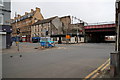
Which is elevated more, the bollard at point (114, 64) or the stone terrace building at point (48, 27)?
the stone terrace building at point (48, 27)

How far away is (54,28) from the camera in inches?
2005

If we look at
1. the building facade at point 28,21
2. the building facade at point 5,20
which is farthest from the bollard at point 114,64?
the building facade at point 28,21

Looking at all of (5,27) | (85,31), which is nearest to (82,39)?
(85,31)

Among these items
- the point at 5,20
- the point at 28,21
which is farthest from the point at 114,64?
the point at 28,21

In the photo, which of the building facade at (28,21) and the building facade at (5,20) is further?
the building facade at (28,21)

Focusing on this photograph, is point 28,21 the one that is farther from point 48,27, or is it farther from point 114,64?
point 114,64

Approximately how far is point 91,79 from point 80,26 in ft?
131

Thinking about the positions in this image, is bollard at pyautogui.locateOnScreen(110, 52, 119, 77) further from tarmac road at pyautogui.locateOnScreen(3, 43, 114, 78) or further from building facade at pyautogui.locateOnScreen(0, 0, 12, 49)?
building facade at pyautogui.locateOnScreen(0, 0, 12, 49)

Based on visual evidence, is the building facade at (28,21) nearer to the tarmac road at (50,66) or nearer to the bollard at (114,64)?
the tarmac road at (50,66)

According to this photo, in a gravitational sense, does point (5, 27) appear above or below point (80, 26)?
below

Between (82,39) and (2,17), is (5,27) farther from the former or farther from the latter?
(82,39)

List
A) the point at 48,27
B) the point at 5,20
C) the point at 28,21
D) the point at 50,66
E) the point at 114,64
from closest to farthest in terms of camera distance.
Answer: the point at 114,64 < the point at 50,66 < the point at 5,20 < the point at 48,27 < the point at 28,21

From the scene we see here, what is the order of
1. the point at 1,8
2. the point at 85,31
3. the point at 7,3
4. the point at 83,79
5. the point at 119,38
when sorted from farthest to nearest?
1. the point at 85,31
2. the point at 7,3
3. the point at 1,8
4. the point at 119,38
5. the point at 83,79

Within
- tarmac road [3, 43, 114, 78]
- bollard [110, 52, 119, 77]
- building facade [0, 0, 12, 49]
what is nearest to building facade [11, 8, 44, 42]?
building facade [0, 0, 12, 49]
